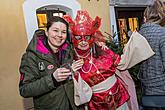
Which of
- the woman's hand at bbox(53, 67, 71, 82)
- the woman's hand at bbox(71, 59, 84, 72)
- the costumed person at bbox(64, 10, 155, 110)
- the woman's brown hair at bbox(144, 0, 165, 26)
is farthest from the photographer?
the woman's brown hair at bbox(144, 0, 165, 26)

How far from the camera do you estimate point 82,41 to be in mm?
1995

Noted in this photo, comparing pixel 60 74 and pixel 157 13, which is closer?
pixel 60 74

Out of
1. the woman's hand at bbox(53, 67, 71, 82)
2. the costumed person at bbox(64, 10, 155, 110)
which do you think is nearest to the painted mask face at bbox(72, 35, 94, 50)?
the costumed person at bbox(64, 10, 155, 110)

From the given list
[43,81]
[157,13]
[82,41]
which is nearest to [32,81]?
[43,81]

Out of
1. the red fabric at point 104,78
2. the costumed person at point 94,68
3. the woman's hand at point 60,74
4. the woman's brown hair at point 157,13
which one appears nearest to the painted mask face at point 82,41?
the costumed person at point 94,68

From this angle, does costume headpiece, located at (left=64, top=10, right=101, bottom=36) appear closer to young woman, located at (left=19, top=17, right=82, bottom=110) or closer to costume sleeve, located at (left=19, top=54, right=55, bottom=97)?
young woman, located at (left=19, top=17, right=82, bottom=110)

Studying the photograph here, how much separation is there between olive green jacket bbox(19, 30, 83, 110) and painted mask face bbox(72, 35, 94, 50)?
152mm

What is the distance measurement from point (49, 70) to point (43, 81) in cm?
12

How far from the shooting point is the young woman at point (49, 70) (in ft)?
5.54

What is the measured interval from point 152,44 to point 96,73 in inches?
23.6

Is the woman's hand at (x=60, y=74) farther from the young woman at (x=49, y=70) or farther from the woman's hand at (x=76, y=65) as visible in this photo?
the woman's hand at (x=76, y=65)

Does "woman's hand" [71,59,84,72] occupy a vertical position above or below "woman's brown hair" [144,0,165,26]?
below

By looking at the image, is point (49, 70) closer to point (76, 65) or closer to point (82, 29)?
point (76, 65)

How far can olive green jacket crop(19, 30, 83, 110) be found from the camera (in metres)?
1.69
